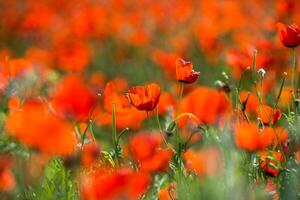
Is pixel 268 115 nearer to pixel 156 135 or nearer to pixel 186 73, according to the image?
pixel 186 73

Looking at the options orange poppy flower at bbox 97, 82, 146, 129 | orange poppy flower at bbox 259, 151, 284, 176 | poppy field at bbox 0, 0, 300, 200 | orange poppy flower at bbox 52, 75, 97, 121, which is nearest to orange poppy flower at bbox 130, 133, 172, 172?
poppy field at bbox 0, 0, 300, 200

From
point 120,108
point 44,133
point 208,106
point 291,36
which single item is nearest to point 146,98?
point 208,106

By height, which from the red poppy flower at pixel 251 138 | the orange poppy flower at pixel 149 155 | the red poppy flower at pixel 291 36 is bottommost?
the orange poppy flower at pixel 149 155

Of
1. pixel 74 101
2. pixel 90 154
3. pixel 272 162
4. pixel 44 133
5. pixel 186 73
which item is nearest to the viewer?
pixel 44 133

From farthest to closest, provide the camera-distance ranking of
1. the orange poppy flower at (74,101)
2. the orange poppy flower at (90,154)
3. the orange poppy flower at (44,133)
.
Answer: the orange poppy flower at (90,154), the orange poppy flower at (74,101), the orange poppy flower at (44,133)

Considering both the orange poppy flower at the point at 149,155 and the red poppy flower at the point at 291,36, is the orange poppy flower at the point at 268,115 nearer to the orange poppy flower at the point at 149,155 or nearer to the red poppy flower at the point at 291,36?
the red poppy flower at the point at 291,36

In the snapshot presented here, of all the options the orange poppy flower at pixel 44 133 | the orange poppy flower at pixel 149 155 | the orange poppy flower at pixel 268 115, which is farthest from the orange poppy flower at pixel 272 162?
the orange poppy flower at pixel 44 133

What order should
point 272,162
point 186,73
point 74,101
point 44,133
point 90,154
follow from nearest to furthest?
point 44,133, point 74,101, point 90,154, point 272,162, point 186,73
